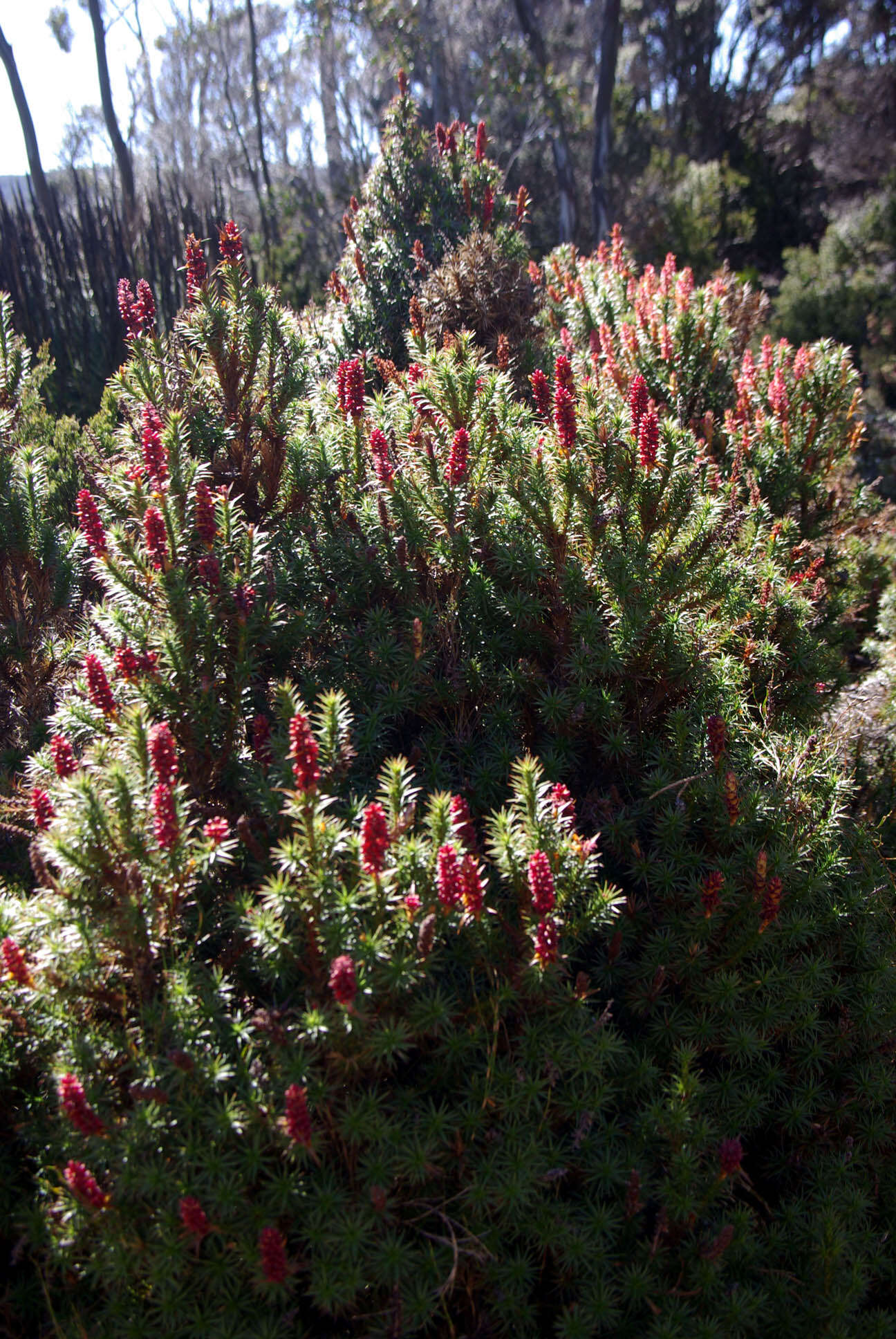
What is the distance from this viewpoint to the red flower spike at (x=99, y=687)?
2123 mm

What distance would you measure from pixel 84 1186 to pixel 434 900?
80 centimetres

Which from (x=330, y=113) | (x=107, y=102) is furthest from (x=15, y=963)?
(x=330, y=113)

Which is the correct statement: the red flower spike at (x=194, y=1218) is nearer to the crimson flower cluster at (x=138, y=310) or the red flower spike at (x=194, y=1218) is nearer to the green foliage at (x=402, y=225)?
the crimson flower cluster at (x=138, y=310)

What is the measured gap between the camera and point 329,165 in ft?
78.3

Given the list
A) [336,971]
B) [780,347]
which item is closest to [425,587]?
[336,971]

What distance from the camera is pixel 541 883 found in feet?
5.91

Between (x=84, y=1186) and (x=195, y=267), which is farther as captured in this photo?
(x=195, y=267)

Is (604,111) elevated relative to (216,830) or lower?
elevated

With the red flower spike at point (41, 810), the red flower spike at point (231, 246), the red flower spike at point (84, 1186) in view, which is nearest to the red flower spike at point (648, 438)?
the red flower spike at point (231, 246)

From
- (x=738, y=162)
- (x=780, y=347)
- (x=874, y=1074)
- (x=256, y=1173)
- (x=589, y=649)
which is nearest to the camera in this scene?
(x=256, y=1173)

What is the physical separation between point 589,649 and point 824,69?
1056 inches

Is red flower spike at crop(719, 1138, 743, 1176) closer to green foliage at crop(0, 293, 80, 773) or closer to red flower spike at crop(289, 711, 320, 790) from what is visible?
red flower spike at crop(289, 711, 320, 790)

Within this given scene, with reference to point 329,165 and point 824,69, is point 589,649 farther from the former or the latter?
A: point 824,69

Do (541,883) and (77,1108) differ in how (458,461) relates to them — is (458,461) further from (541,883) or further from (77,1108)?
(77,1108)
